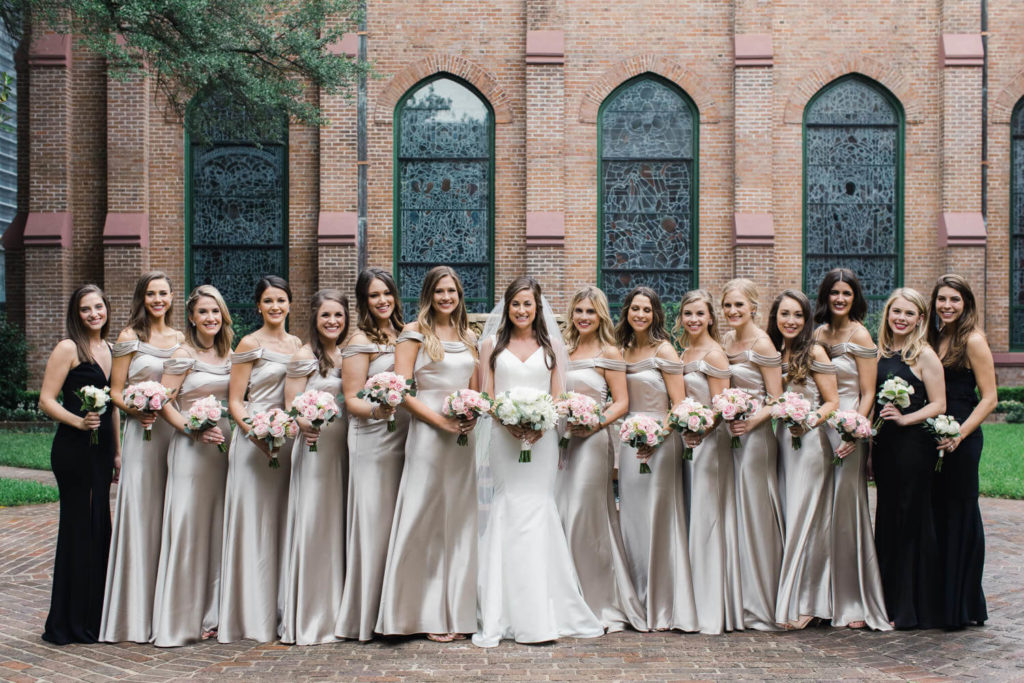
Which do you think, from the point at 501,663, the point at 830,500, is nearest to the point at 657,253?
the point at 830,500

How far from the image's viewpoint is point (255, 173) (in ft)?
68.9

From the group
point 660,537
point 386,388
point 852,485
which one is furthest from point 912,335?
point 386,388

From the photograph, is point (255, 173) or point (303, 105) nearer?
point (303, 105)

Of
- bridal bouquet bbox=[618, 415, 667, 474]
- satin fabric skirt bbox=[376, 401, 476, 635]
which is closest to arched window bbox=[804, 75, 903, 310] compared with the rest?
bridal bouquet bbox=[618, 415, 667, 474]

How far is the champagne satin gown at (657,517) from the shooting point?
6.24m

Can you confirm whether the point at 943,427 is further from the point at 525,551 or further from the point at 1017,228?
the point at 1017,228

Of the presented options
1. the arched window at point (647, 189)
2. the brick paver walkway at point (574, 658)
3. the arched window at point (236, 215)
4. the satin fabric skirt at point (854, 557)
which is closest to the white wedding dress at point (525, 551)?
the brick paver walkway at point (574, 658)

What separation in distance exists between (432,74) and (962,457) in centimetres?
1637

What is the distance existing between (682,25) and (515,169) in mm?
4925

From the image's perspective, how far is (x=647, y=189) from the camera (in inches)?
824

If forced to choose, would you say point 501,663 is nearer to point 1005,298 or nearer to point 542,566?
point 542,566

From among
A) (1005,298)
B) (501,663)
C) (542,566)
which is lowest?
(501,663)

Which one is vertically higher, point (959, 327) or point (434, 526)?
point (959, 327)

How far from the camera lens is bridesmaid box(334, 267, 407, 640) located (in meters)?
5.93
